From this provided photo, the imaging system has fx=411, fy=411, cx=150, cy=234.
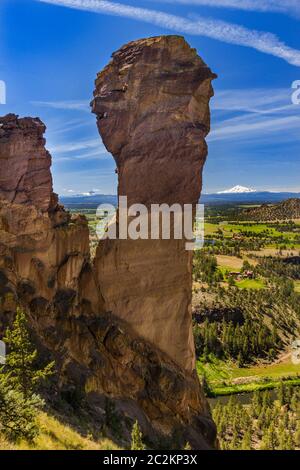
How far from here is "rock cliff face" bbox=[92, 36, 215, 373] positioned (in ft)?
105

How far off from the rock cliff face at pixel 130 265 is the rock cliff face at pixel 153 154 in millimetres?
80

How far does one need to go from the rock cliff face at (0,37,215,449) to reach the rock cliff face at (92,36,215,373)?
0.08m

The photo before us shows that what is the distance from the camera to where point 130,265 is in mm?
32625

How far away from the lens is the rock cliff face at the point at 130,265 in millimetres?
28422

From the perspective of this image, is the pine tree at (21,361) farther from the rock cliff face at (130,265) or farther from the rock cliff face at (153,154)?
the rock cliff face at (153,154)

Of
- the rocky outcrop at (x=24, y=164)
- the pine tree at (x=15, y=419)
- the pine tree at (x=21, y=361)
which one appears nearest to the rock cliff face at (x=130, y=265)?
the rocky outcrop at (x=24, y=164)

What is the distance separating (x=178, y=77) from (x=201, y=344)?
85.4m

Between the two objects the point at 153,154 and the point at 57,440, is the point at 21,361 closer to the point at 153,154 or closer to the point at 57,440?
the point at 57,440

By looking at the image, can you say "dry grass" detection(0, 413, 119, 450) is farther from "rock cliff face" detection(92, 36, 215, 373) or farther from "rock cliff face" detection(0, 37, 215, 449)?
"rock cliff face" detection(92, 36, 215, 373)

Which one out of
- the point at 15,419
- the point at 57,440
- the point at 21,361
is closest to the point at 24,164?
the point at 21,361

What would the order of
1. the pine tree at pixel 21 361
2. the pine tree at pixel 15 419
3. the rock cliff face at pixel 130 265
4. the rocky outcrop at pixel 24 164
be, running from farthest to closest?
the rocky outcrop at pixel 24 164 < the rock cliff face at pixel 130 265 < the pine tree at pixel 21 361 < the pine tree at pixel 15 419

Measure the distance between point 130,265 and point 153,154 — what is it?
29.7ft

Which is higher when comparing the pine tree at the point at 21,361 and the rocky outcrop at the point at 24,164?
the rocky outcrop at the point at 24,164
